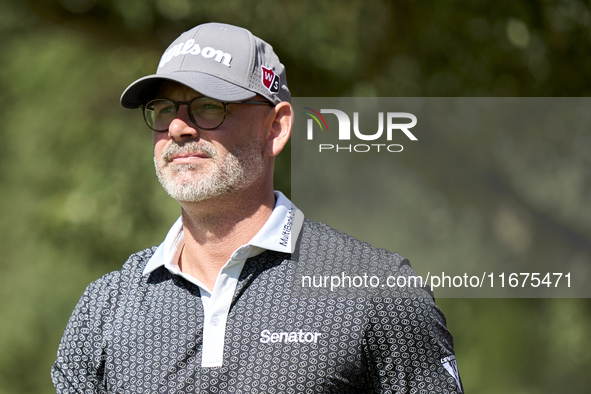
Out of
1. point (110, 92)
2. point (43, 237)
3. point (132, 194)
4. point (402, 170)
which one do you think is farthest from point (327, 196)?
point (43, 237)

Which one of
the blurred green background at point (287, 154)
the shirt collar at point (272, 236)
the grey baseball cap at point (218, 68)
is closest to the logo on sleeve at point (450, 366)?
the shirt collar at point (272, 236)

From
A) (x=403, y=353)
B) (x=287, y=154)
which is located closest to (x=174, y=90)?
(x=403, y=353)

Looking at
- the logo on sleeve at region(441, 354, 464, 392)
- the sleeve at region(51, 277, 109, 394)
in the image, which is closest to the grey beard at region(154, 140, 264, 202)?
the sleeve at region(51, 277, 109, 394)

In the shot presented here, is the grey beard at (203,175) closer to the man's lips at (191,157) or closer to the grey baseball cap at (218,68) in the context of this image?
the man's lips at (191,157)

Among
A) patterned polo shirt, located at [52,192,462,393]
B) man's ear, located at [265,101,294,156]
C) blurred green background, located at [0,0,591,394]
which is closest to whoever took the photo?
patterned polo shirt, located at [52,192,462,393]

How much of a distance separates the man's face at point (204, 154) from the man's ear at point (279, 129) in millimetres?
78

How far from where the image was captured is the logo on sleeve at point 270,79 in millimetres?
1593

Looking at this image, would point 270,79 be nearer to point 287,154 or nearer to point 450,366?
point 450,366

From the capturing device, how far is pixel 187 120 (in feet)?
4.99

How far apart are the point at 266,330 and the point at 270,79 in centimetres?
67

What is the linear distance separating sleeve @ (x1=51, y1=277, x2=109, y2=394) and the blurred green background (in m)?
1.65

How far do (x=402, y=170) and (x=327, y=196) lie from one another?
1.73 ft

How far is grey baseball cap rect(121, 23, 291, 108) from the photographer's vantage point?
1.50m

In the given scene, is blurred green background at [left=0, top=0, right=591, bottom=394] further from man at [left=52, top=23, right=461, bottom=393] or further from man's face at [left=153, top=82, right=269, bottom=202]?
man's face at [left=153, top=82, right=269, bottom=202]
